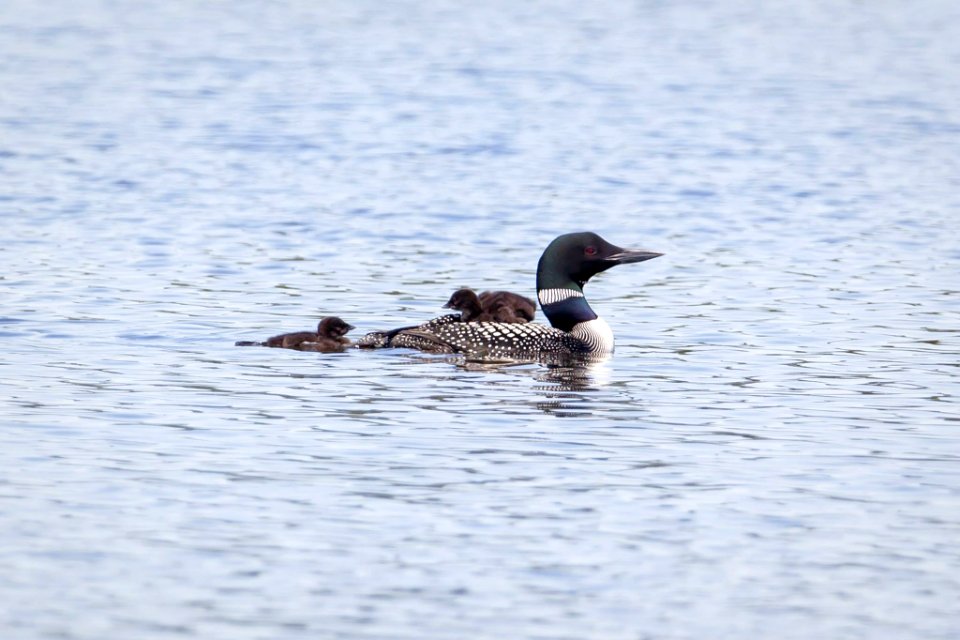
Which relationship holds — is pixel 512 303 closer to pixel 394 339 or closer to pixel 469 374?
pixel 394 339

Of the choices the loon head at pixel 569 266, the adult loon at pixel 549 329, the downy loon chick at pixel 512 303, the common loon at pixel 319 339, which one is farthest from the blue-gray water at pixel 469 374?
the downy loon chick at pixel 512 303

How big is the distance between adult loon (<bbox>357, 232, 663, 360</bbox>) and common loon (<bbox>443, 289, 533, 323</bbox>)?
0.45 feet

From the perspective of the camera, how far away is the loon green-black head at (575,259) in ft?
34.4

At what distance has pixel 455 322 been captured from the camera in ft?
32.8

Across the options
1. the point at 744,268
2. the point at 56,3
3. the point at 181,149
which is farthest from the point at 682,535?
the point at 56,3

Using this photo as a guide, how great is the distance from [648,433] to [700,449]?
0.34 metres

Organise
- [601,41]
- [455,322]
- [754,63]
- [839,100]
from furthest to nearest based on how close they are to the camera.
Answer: [601,41], [754,63], [839,100], [455,322]

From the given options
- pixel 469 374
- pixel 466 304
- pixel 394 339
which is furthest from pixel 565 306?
pixel 469 374

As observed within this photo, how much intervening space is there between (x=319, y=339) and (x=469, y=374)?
0.89 meters

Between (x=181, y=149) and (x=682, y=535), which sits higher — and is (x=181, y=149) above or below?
above

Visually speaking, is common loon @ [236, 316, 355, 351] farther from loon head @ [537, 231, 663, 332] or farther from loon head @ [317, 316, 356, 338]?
loon head @ [537, 231, 663, 332]

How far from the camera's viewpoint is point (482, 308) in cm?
1055

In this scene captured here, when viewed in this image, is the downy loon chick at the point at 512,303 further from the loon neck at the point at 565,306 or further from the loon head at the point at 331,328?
the loon head at the point at 331,328

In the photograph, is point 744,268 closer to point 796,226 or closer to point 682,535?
point 796,226
